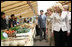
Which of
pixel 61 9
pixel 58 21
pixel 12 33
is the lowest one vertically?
pixel 12 33

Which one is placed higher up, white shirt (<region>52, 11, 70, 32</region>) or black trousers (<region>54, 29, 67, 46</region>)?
white shirt (<region>52, 11, 70, 32</region>)

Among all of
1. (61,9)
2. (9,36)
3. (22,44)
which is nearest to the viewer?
(22,44)

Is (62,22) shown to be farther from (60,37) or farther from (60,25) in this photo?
(60,37)

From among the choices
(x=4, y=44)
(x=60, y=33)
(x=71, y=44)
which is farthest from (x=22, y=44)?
(x=71, y=44)

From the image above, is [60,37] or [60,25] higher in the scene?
[60,25]

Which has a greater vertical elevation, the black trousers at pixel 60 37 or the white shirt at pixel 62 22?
the white shirt at pixel 62 22

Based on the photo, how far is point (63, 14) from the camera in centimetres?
414

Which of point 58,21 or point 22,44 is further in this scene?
point 58,21

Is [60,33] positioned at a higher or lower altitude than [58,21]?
lower

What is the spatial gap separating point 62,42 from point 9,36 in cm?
136

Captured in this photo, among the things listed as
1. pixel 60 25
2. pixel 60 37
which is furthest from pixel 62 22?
pixel 60 37

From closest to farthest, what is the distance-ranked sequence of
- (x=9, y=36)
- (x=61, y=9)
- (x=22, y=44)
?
(x=22, y=44), (x=61, y=9), (x=9, y=36)

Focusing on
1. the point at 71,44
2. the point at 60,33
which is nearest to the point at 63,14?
the point at 60,33

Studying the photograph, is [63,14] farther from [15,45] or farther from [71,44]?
[15,45]
